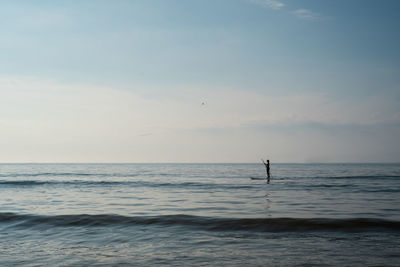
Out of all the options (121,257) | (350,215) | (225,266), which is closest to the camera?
(225,266)

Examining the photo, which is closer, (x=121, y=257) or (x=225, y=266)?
(x=225, y=266)

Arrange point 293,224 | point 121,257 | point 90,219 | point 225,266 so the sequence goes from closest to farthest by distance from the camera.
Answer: point 225,266, point 121,257, point 293,224, point 90,219

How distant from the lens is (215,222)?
14.4 metres

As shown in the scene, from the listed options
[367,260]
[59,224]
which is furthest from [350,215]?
[59,224]

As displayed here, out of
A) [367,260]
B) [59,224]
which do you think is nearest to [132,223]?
[59,224]

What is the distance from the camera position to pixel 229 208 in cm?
1914

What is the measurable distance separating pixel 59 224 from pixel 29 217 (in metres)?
2.45

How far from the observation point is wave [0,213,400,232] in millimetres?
13012

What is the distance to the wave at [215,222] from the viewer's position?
13.0m

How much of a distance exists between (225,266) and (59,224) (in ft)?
28.8

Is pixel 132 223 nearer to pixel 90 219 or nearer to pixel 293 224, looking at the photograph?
pixel 90 219

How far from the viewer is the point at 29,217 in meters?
15.7

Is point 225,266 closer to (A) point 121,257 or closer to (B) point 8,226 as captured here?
(A) point 121,257

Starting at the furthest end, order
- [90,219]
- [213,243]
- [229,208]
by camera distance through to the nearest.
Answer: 1. [229,208]
2. [90,219]
3. [213,243]
